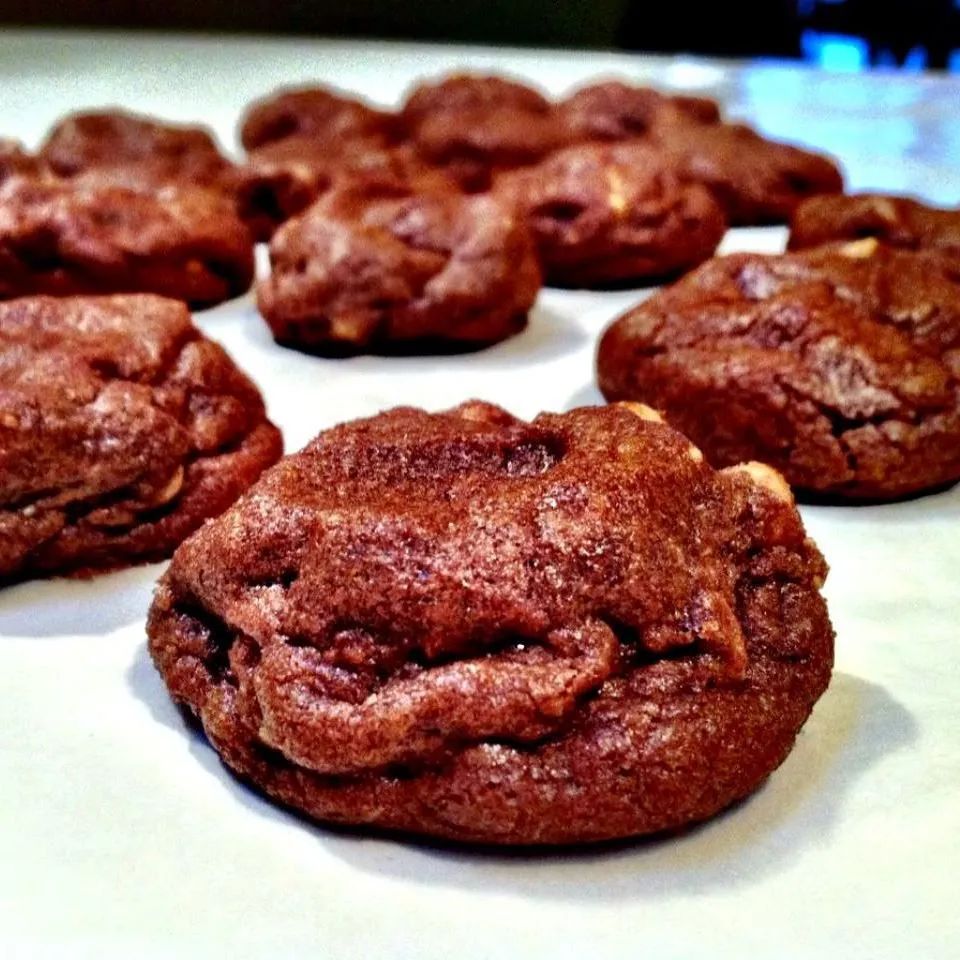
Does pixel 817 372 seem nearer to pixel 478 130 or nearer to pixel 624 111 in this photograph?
pixel 478 130

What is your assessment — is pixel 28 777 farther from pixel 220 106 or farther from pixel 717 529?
pixel 220 106

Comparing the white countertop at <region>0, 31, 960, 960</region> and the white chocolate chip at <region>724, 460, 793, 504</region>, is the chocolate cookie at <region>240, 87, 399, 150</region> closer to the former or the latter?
the white countertop at <region>0, 31, 960, 960</region>

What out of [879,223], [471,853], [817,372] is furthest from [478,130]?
[471,853]

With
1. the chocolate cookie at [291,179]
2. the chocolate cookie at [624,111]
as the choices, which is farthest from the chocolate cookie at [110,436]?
the chocolate cookie at [624,111]

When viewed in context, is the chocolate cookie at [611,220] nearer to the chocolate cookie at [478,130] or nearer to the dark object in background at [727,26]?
the chocolate cookie at [478,130]

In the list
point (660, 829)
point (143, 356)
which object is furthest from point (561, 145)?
point (660, 829)

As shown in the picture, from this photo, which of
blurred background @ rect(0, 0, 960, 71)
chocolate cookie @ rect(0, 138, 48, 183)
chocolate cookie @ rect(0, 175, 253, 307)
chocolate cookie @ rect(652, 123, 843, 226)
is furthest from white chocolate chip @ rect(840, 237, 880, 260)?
blurred background @ rect(0, 0, 960, 71)
